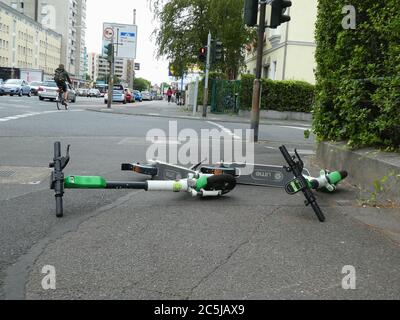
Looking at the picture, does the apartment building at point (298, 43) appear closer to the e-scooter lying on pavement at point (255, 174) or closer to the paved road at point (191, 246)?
the e-scooter lying on pavement at point (255, 174)

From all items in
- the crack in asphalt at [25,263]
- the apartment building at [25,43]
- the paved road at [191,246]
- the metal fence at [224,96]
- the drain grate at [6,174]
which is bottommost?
the drain grate at [6,174]

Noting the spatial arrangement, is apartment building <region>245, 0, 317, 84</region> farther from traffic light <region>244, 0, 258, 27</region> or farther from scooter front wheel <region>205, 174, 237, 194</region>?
scooter front wheel <region>205, 174, 237, 194</region>

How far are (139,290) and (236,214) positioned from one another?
2.01 metres

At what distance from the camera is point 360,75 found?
21.5 feet

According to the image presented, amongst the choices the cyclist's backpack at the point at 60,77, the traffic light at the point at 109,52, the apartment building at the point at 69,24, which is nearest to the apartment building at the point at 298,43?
the traffic light at the point at 109,52

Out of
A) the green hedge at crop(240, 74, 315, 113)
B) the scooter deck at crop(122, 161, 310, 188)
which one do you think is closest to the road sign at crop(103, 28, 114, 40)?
the green hedge at crop(240, 74, 315, 113)

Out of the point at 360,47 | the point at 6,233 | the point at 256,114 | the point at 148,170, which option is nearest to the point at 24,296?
the point at 6,233

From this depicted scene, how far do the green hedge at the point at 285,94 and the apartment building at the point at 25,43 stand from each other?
268ft

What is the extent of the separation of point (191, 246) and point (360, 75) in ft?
12.7

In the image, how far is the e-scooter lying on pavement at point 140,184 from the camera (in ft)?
15.2

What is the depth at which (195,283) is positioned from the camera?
3152mm

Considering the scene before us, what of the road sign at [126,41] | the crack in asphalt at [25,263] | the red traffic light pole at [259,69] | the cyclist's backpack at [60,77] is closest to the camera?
the crack in asphalt at [25,263]
